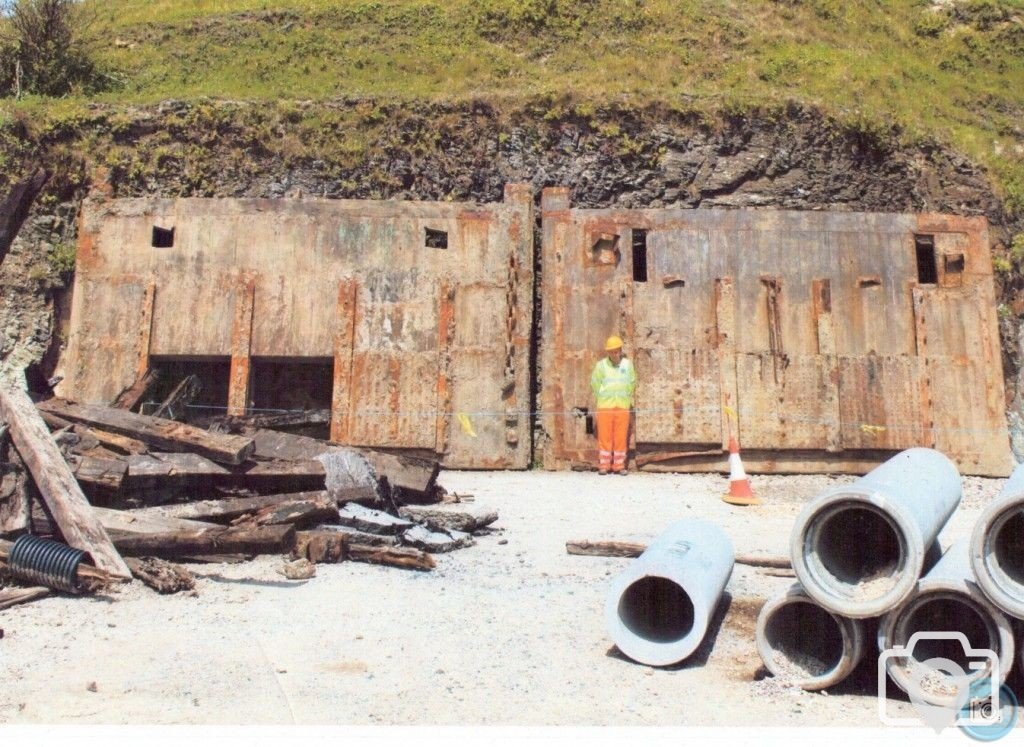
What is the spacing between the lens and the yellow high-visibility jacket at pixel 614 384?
9.70m

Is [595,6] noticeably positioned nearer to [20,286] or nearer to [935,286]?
[935,286]

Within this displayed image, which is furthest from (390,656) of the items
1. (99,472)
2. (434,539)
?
(99,472)

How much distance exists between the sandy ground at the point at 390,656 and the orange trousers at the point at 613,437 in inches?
146

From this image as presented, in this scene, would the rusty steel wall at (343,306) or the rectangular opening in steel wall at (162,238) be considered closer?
the rusty steel wall at (343,306)

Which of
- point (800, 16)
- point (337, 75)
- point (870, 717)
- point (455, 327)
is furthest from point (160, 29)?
point (870, 717)

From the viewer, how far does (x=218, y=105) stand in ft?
41.2

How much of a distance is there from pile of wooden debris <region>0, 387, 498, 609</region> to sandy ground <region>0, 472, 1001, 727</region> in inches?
7.3

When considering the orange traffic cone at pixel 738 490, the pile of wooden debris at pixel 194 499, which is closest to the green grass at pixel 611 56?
the orange traffic cone at pixel 738 490

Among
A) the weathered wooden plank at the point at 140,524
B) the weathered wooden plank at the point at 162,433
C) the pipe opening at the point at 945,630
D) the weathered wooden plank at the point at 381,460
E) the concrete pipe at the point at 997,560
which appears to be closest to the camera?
the concrete pipe at the point at 997,560

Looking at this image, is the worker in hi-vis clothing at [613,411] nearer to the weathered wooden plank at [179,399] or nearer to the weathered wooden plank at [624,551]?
the weathered wooden plank at [624,551]

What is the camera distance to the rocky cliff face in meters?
12.0

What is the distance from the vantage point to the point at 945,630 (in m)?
3.67

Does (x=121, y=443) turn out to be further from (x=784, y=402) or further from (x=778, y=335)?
(x=778, y=335)

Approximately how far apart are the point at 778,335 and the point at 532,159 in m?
4.52
